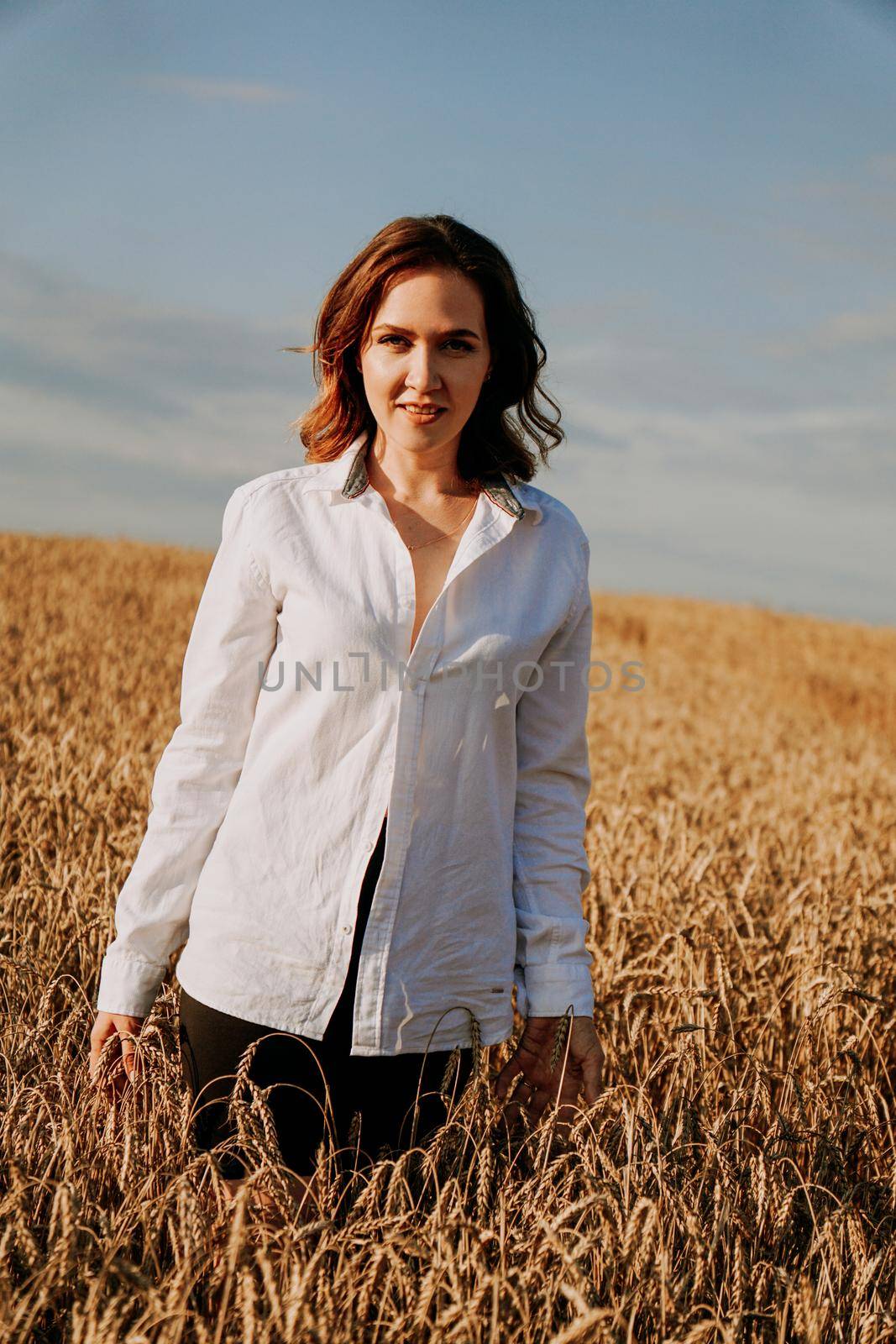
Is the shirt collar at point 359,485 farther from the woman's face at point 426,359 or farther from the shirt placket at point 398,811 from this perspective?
the shirt placket at point 398,811

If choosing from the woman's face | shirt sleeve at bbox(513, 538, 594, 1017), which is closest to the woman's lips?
the woman's face

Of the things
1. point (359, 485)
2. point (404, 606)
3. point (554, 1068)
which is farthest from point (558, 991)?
point (359, 485)

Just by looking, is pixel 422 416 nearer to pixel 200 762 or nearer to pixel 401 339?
pixel 401 339

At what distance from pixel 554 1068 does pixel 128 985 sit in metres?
0.73

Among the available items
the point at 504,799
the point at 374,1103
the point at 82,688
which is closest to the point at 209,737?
the point at 504,799

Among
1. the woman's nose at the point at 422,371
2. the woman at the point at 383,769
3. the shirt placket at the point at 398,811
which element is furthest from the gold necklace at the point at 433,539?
the woman's nose at the point at 422,371

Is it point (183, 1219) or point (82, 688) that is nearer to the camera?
point (183, 1219)

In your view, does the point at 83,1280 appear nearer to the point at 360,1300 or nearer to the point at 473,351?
the point at 360,1300

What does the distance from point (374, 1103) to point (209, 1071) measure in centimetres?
27

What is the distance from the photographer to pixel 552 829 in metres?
1.90

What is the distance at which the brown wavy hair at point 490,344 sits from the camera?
1.83 meters

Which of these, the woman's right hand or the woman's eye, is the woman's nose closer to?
the woman's eye

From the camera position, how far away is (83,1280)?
1687mm

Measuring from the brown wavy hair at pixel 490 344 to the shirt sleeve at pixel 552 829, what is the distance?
315 mm
